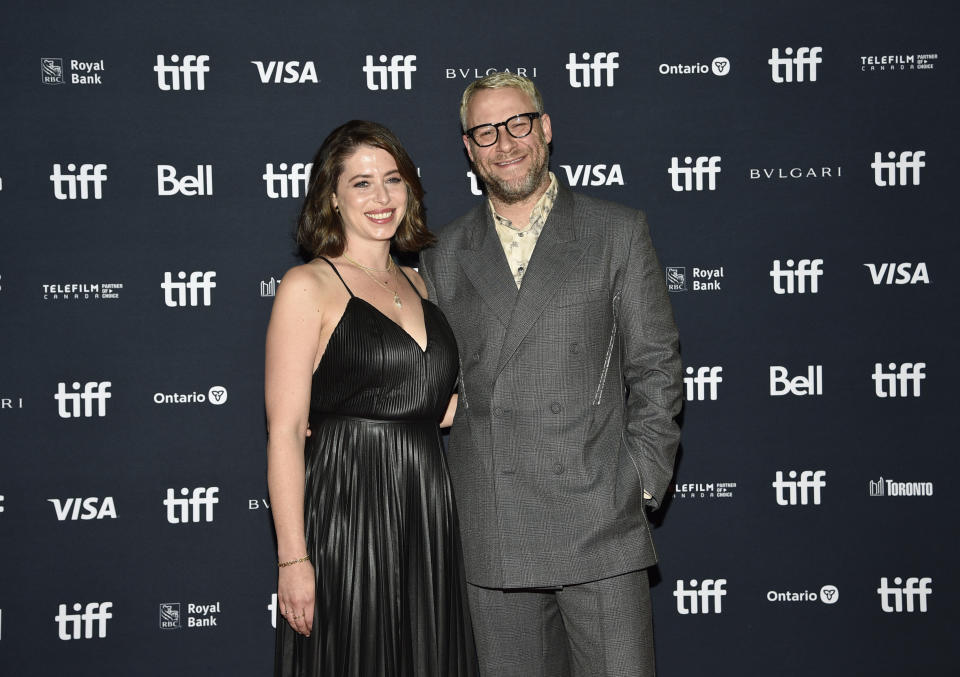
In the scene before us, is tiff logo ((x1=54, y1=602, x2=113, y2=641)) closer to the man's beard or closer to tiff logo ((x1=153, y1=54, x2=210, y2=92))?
tiff logo ((x1=153, y1=54, x2=210, y2=92))

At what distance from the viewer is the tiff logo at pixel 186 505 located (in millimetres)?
2951

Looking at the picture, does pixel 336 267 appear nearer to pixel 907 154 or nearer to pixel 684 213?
pixel 684 213

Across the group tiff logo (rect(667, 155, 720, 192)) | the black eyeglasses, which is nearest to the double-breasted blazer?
the black eyeglasses

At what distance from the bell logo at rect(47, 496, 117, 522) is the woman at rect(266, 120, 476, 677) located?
117 cm

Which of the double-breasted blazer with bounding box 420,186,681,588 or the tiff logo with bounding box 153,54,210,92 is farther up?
the tiff logo with bounding box 153,54,210,92

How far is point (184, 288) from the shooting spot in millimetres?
2932

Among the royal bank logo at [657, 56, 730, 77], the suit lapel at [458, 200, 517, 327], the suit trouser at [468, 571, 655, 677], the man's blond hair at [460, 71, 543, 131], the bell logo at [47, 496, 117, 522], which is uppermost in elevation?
the royal bank logo at [657, 56, 730, 77]

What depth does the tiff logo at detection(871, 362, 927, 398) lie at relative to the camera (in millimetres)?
3049

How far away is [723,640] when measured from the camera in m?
3.08

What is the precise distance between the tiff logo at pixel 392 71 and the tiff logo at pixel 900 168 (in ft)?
5.78

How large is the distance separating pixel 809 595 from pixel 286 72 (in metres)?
2.74

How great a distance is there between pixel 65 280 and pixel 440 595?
5.91ft

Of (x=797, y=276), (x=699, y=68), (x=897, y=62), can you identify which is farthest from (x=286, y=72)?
(x=897, y=62)

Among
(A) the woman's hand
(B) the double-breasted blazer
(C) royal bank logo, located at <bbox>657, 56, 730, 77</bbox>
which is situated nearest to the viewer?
(A) the woman's hand
